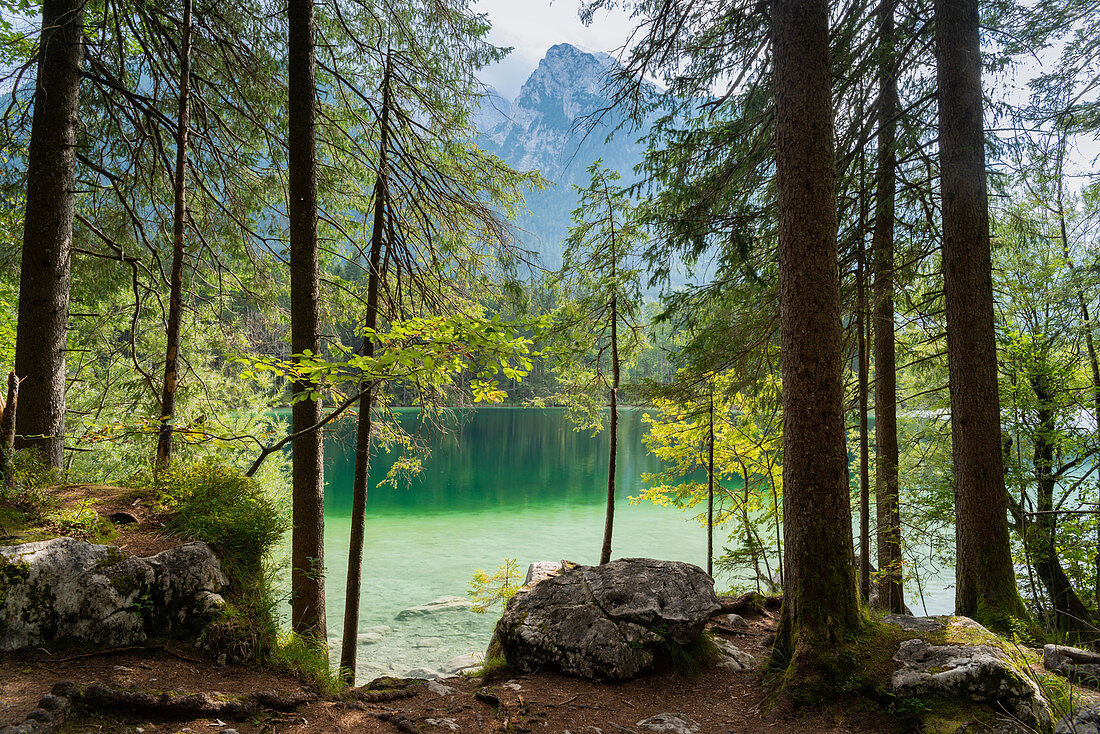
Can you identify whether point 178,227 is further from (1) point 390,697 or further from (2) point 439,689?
(2) point 439,689

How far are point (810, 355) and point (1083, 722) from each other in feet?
6.97

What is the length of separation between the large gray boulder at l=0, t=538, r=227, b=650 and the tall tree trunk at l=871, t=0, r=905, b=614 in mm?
5914

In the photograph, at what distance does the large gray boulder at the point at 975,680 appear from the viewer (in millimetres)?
2496

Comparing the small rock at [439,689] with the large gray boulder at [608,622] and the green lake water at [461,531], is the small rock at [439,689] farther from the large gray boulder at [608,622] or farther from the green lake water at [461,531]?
the green lake water at [461,531]

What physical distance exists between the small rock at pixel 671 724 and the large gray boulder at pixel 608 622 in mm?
477

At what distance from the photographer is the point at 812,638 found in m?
3.09

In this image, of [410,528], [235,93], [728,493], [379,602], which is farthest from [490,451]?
[235,93]

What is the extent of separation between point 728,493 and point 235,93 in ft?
30.8

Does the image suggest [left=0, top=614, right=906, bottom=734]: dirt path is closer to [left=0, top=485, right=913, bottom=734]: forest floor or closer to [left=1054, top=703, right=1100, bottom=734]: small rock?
[left=0, top=485, right=913, bottom=734]: forest floor

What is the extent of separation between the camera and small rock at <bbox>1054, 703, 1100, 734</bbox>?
2375 mm

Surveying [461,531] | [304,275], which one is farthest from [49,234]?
[461,531]

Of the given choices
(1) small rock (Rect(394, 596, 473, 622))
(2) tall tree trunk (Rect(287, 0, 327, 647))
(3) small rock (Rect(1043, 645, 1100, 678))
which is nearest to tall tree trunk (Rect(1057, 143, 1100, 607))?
(3) small rock (Rect(1043, 645, 1100, 678))

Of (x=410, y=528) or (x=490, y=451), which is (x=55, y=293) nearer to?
(x=410, y=528)

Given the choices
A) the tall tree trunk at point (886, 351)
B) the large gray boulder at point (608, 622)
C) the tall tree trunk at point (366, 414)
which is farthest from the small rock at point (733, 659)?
the tall tree trunk at point (366, 414)
